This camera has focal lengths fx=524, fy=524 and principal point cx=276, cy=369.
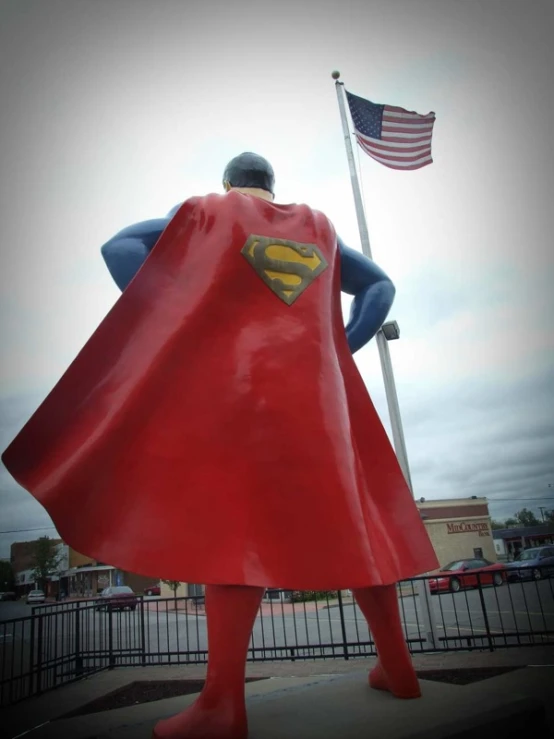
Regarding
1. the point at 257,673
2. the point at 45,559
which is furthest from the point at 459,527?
the point at 45,559

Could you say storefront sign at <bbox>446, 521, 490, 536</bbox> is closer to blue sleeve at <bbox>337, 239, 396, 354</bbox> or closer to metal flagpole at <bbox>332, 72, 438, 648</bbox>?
metal flagpole at <bbox>332, 72, 438, 648</bbox>

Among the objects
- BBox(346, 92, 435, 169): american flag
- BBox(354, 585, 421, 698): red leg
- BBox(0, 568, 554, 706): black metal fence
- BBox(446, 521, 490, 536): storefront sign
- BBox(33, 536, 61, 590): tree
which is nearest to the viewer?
BBox(354, 585, 421, 698): red leg

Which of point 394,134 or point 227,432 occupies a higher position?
point 394,134

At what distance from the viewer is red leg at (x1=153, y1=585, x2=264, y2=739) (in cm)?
172

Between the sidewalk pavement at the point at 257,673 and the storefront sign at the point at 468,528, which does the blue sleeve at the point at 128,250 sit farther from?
the storefront sign at the point at 468,528

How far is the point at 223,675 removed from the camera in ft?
5.86

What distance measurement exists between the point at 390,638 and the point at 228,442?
106cm

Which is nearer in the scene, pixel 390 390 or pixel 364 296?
pixel 364 296

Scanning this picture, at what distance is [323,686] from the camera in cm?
248

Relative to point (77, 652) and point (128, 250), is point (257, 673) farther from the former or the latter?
point (128, 250)

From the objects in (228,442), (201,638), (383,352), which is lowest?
(201,638)

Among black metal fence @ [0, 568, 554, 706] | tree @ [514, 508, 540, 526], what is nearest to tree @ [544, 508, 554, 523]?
tree @ [514, 508, 540, 526]

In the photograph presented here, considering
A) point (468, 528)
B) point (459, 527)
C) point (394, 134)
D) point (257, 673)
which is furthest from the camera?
point (468, 528)

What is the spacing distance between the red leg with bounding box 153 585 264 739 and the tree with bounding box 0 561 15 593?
215 ft
